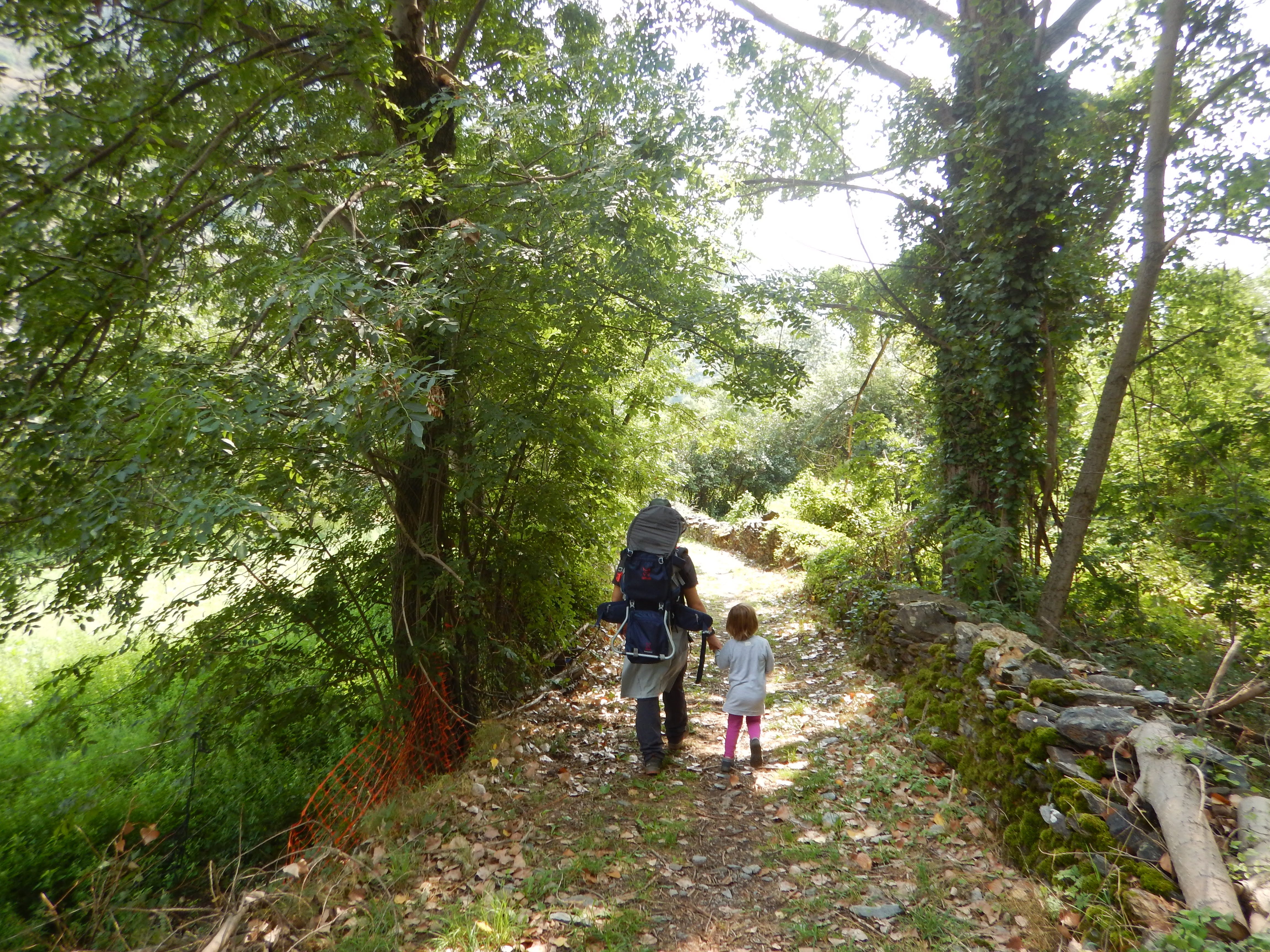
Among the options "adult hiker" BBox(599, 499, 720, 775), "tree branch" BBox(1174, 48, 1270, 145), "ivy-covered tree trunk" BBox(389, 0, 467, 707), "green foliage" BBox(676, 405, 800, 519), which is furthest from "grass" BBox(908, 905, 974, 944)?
"green foliage" BBox(676, 405, 800, 519)

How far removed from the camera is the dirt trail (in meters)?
3.13

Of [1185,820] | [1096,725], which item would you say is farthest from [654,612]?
[1185,820]

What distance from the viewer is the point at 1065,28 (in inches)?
299

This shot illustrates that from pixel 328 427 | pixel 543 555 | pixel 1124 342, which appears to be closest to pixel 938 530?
pixel 1124 342

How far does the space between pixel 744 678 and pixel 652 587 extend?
3.51 feet

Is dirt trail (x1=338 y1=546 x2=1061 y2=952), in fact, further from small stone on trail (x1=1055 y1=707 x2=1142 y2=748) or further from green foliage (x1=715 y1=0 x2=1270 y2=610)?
green foliage (x1=715 y1=0 x2=1270 y2=610)

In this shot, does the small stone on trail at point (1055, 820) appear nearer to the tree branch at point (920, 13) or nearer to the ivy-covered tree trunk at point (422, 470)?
the ivy-covered tree trunk at point (422, 470)

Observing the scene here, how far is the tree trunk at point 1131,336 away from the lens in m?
5.47

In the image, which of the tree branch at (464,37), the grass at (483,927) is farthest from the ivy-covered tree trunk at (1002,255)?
the grass at (483,927)

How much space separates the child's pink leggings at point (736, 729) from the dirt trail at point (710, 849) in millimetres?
202

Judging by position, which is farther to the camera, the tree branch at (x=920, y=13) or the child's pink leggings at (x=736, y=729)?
the tree branch at (x=920, y=13)

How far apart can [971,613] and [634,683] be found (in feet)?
A: 11.6

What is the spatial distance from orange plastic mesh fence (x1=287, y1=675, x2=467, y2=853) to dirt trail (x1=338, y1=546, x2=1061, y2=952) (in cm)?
35

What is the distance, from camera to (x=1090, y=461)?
6.10m
